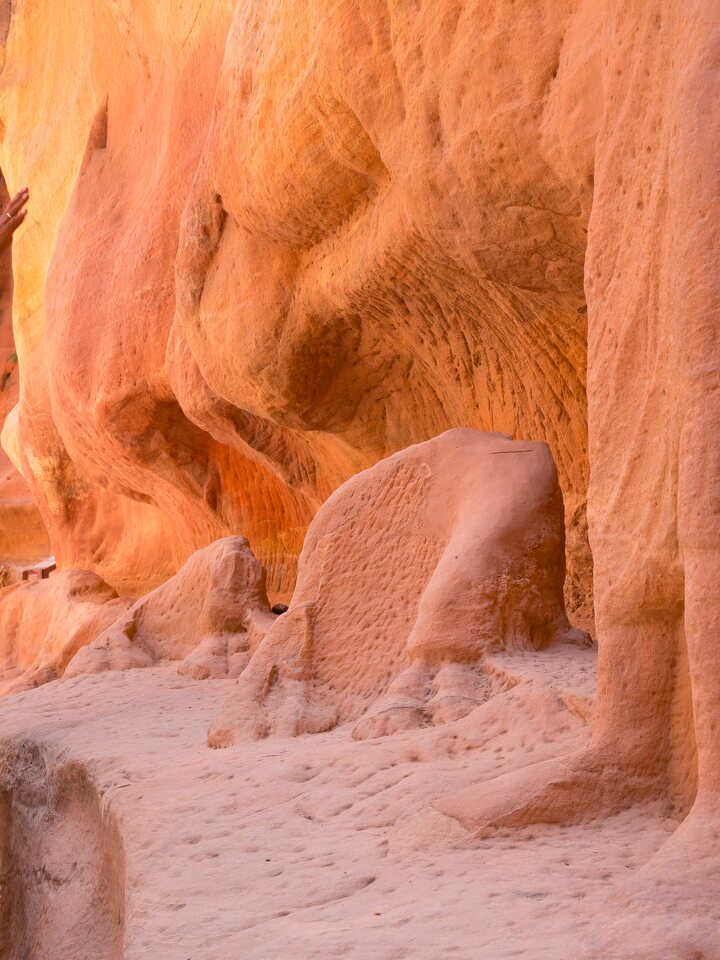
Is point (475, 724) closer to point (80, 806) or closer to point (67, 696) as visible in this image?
point (80, 806)

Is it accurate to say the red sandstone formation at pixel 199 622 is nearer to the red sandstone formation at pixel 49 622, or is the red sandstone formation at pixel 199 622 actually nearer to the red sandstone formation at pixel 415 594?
the red sandstone formation at pixel 415 594

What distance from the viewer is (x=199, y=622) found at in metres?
5.99

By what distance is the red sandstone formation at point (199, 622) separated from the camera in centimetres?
562

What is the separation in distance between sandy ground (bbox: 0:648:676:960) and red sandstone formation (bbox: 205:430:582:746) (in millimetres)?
146

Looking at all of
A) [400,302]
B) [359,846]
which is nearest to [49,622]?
[400,302]

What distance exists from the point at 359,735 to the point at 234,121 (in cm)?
330

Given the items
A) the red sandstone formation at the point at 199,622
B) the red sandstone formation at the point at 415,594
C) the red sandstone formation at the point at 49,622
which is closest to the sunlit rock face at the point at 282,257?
the red sandstone formation at the point at 49,622

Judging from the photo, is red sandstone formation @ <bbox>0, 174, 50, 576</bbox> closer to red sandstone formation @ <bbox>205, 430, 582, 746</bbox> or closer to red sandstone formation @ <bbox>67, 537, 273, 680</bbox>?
red sandstone formation @ <bbox>67, 537, 273, 680</bbox>

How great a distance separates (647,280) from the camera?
238cm

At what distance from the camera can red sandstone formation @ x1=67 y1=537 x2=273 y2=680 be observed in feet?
18.4

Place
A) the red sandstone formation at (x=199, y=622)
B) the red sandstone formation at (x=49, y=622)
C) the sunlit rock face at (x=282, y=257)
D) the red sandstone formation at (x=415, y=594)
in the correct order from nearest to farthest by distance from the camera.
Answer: the red sandstone formation at (x=415, y=594)
the sunlit rock face at (x=282, y=257)
the red sandstone formation at (x=199, y=622)
the red sandstone formation at (x=49, y=622)

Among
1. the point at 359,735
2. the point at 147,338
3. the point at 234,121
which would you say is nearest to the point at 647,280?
the point at 359,735

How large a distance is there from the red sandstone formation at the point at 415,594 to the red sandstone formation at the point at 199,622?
59.0 inches

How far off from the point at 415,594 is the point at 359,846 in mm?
1490
